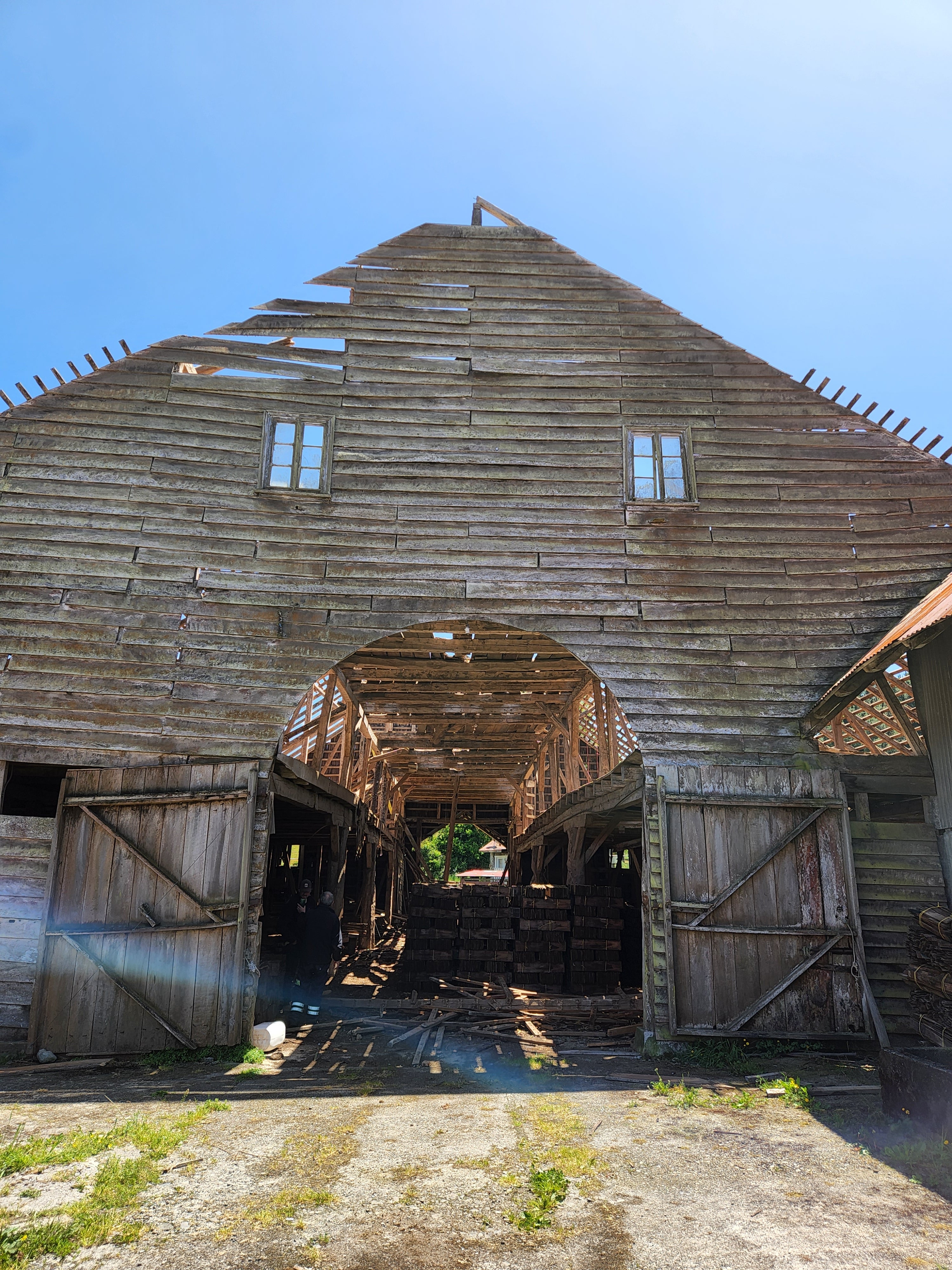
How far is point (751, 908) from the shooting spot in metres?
9.84

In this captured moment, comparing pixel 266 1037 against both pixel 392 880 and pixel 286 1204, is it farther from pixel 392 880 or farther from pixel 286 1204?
pixel 392 880

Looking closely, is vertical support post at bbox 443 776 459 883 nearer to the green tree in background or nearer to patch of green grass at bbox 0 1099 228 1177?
patch of green grass at bbox 0 1099 228 1177

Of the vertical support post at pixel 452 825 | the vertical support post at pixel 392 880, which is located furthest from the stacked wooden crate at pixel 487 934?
the vertical support post at pixel 392 880

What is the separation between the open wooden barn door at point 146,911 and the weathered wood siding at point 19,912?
0.16 metres

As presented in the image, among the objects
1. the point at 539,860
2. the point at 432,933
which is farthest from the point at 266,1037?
the point at 539,860

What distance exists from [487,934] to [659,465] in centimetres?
843

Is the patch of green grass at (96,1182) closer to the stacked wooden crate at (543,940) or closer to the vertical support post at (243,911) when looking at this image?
the vertical support post at (243,911)

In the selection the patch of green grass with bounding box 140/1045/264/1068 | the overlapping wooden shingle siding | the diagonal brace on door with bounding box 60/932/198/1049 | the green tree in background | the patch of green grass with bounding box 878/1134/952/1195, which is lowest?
the patch of green grass with bounding box 140/1045/264/1068

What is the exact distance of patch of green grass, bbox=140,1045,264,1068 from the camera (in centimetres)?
898

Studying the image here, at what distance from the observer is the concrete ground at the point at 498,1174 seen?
422 centimetres

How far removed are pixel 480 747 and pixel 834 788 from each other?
13534mm

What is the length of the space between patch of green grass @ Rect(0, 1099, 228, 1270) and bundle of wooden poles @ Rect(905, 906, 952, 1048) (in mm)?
6468

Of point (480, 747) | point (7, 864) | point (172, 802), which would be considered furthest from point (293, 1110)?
point (480, 747)

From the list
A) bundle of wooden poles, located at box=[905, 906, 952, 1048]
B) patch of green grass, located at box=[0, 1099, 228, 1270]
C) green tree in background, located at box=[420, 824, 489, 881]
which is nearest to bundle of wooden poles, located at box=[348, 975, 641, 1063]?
bundle of wooden poles, located at box=[905, 906, 952, 1048]
